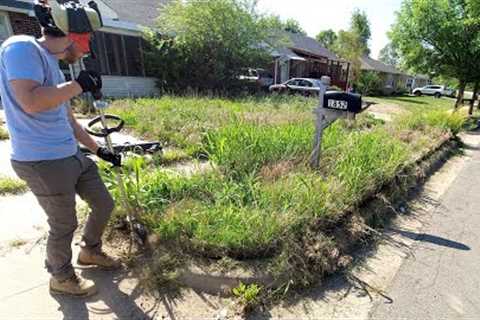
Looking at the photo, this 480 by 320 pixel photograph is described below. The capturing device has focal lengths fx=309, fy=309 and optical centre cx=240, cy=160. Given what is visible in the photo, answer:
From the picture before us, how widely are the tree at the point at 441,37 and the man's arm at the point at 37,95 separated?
14794 mm

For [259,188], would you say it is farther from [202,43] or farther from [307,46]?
[307,46]

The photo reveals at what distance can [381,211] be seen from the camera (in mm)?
3689

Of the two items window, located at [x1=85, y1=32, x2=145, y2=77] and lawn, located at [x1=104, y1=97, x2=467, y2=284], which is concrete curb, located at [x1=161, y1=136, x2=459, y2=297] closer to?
lawn, located at [x1=104, y1=97, x2=467, y2=284]

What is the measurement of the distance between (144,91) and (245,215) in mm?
12705

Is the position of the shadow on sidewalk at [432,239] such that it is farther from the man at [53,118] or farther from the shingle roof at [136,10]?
the shingle roof at [136,10]

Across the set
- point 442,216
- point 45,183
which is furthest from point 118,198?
point 442,216

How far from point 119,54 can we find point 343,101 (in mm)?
12421

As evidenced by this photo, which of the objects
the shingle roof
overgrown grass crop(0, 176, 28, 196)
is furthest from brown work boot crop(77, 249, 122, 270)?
the shingle roof

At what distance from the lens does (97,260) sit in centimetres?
247

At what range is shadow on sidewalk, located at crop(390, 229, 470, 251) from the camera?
3.19 m

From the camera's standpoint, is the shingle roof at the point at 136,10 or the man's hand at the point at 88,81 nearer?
the man's hand at the point at 88,81

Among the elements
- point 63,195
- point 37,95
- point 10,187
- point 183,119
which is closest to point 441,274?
point 63,195

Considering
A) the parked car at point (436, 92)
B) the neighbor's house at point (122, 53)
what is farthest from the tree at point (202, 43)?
the parked car at point (436, 92)

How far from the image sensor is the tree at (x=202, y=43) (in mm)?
13109
